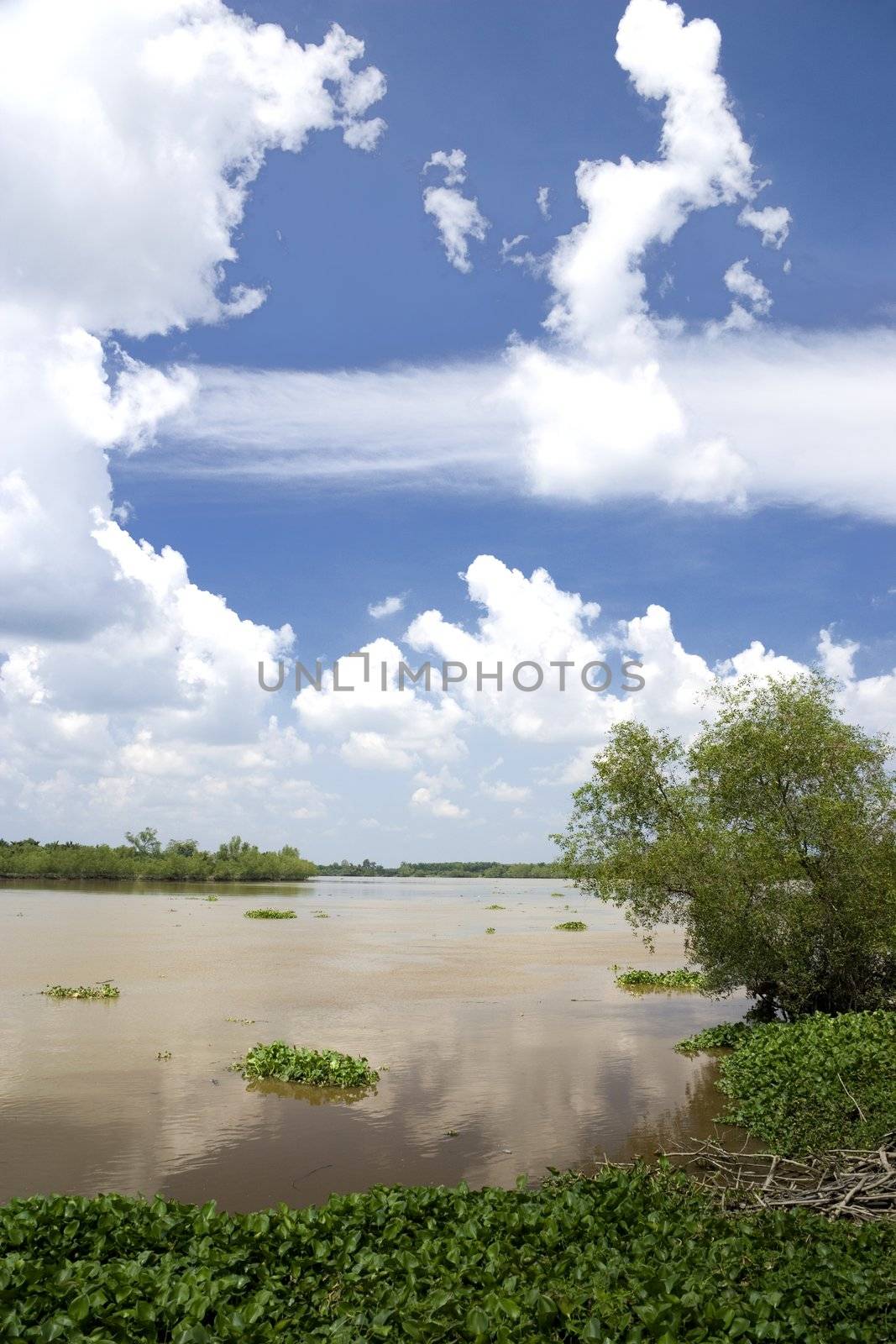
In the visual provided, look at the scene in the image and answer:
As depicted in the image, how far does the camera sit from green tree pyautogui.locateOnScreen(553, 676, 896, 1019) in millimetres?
21797

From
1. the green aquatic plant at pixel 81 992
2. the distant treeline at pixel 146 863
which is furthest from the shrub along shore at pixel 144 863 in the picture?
the green aquatic plant at pixel 81 992

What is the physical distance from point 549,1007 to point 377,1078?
40.6 feet

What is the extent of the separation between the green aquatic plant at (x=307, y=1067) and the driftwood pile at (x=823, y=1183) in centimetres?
821

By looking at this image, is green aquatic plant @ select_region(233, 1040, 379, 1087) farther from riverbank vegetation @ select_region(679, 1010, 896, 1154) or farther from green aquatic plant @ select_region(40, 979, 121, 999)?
green aquatic plant @ select_region(40, 979, 121, 999)

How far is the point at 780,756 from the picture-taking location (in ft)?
74.8

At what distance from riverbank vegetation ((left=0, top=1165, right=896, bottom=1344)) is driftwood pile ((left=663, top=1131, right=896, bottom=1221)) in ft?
2.67

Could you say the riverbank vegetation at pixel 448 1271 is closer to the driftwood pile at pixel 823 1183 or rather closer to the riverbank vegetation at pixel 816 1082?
the driftwood pile at pixel 823 1183

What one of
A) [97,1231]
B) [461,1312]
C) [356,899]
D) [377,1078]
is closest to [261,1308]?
[461,1312]

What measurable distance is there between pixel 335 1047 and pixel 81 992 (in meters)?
12.1

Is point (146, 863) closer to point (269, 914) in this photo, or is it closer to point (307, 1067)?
point (269, 914)

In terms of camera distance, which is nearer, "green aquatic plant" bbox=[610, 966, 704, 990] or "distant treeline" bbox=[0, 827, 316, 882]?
"green aquatic plant" bbox=[610, 966, 704, 990]

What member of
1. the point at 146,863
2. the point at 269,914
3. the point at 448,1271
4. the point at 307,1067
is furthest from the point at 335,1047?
the point at 146,863

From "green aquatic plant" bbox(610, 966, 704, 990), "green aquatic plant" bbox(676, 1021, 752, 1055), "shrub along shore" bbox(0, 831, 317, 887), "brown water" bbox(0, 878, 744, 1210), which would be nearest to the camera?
"brown water" bbox(0, 878, 744, 1210)

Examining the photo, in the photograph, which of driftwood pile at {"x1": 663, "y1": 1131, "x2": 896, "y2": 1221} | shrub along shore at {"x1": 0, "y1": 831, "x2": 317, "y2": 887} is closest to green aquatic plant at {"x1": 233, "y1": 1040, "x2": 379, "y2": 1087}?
driftwood pile at {"x1": 663, "y1": 1131, "x2": 896, "y2": 1221}
